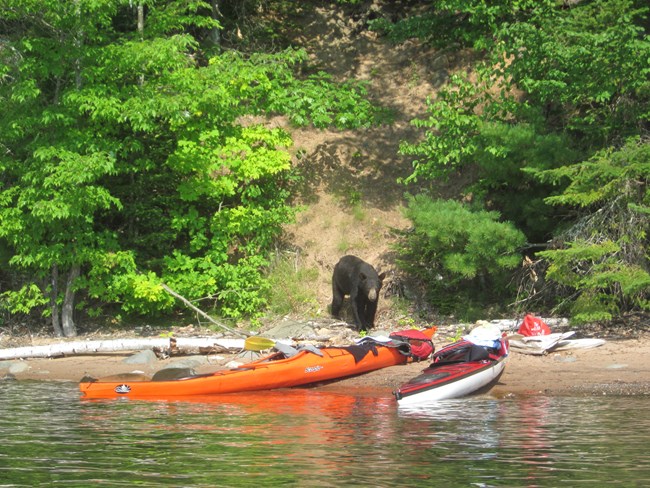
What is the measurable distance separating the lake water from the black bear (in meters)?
3.82

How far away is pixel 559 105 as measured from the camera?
51.3 feet

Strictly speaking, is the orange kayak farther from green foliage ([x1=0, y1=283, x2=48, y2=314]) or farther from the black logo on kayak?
green foliage ([x1=0, y1=283, x2=48, y2=314])

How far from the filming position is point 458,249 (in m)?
14.7

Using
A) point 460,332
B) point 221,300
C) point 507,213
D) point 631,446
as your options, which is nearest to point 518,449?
point 631,446

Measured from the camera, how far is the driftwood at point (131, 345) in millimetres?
13297

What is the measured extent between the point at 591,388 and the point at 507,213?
509 cm

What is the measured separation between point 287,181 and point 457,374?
8.44 metres

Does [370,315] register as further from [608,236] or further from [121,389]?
[121,389]

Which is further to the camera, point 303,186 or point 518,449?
point 303,186

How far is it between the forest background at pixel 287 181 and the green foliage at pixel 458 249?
1.4 inches

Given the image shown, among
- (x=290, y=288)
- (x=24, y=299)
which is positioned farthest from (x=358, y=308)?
(x=24, y=299)

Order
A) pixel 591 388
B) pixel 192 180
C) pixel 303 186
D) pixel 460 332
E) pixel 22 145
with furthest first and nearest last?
1. pixel 303 186
2. pixel 192 180
3. pixel 22 145
4. pixel 460 332
5. pixel 591 388

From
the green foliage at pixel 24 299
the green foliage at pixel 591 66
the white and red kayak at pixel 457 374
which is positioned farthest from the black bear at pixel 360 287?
the green foliage at pixel 24 299

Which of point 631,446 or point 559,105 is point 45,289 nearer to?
point 559,105
